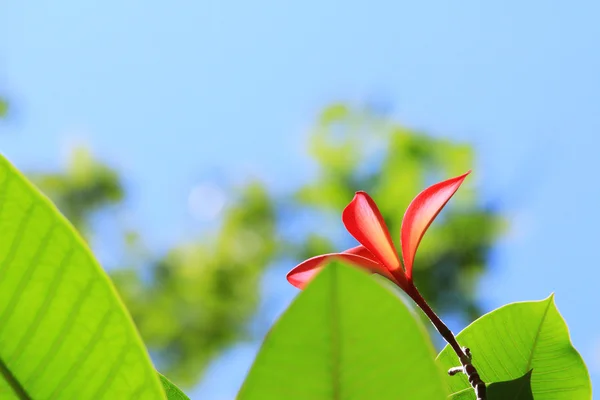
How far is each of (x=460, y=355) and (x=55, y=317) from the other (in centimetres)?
18

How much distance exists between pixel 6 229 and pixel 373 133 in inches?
273

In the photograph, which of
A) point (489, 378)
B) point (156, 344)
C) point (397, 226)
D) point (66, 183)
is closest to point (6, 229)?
point (489, 378)

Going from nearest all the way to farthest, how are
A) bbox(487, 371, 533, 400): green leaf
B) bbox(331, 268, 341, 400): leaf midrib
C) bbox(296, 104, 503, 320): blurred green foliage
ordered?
bbox(331, 268, 341, 400): leaf midrib
bbox(487, 371, 533, 400): green leaf
bbox(296, 104, 503, 320): blurred green foliage

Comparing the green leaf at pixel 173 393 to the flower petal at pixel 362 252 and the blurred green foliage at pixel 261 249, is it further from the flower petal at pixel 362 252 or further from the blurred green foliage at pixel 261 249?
the blurred green foliage at pixel 261 249

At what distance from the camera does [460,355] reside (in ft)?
0.96

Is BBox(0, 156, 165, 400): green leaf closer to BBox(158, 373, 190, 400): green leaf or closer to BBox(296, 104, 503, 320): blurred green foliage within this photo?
BBox(158, 373, 190, 400): green leaf

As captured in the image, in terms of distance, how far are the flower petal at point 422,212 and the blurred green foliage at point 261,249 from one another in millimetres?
5817

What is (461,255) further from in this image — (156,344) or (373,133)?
(156,344)

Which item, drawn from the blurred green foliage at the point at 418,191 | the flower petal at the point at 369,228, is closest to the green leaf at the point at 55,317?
the flower petal at the point at 369,228

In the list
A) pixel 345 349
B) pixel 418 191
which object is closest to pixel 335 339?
pixel 345 349

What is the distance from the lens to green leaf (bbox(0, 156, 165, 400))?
0.67 feet

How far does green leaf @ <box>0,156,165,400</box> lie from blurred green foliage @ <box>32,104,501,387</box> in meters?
5.97

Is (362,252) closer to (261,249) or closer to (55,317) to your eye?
(55,317)

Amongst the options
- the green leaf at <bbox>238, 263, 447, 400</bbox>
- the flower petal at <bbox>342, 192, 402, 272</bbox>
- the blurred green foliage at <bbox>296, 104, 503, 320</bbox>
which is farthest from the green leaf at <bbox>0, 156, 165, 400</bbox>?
the blurred green foliage at <bbox>296, 104, 503, 320</bbox>
